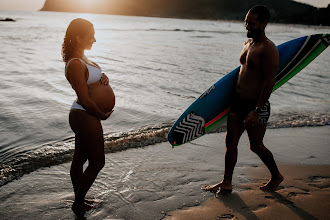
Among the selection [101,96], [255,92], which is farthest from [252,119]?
[101,96]

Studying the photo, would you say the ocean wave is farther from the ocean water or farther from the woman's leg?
the woman's leg

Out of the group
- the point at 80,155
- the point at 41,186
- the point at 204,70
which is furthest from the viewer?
the point at 204,70

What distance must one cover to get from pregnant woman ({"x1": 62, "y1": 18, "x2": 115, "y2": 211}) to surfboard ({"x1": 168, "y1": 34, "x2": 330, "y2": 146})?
1360mm

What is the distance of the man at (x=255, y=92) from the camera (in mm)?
3014

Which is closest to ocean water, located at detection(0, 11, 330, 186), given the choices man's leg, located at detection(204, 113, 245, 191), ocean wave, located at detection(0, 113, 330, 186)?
ocean wave, located at detection(0, 113, 330, 186)

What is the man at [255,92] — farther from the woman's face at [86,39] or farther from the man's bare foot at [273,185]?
the woman's face at [86,39]

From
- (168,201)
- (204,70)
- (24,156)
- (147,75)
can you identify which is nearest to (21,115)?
(24,156)

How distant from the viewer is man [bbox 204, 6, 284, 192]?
3.01 metres

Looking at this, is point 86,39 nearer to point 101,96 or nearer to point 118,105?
point 101,96

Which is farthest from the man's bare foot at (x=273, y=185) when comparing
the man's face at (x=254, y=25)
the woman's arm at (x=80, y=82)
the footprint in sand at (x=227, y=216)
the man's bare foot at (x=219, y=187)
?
the woman's arm at (x=80, y=82)

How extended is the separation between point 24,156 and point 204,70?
9.95 m

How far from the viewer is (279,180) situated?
11.5 ft

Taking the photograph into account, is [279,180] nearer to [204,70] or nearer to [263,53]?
[263,53]

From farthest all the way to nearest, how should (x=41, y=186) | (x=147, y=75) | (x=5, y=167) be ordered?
(x=147, y=75), (x=5, y=167), (x=41, y=186)
